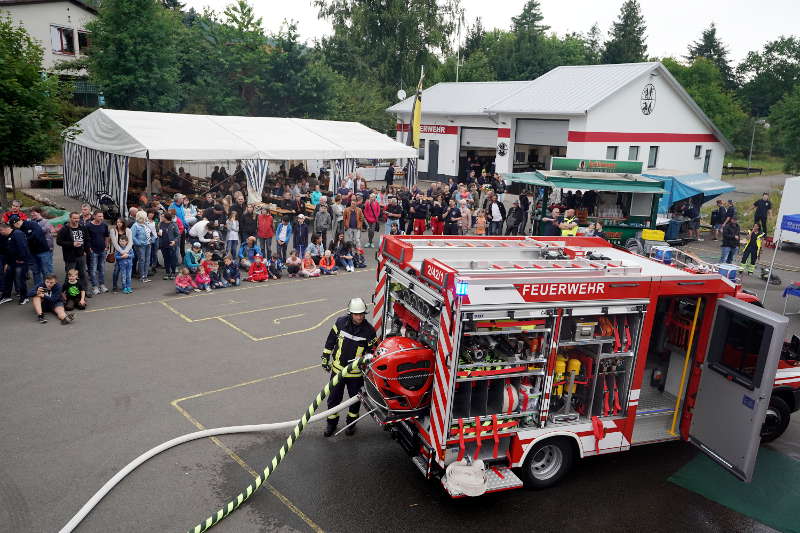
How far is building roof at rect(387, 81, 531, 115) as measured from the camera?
37156 millimetres

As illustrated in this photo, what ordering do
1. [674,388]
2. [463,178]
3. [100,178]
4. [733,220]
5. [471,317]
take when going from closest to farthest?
1. [471,317]
2. [674,388]
3. [733,220]
4. [100,178]
5. [463,178]

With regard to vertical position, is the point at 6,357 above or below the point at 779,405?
below

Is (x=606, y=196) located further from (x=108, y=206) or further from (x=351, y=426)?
(x=108, y=206)

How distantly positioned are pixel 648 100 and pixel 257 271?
26.2m

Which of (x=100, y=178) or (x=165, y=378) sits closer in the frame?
(x=165, y=378)

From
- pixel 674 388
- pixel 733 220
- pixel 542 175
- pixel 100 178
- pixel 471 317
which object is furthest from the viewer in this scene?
Answer: pixel 100 178

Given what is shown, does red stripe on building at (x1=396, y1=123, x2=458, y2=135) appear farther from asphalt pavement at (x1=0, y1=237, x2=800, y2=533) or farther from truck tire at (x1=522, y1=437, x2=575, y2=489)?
truck tire at (x1=522, y1=437, x2=575, y2=489)

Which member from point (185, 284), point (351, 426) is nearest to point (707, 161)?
point (185, 284)

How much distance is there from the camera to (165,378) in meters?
9.96

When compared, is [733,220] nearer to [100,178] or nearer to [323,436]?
[323,436]

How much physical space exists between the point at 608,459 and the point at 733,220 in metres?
13.8

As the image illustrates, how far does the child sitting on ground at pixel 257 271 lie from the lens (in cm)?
1611

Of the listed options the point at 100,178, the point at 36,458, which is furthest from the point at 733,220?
the point at 100,178

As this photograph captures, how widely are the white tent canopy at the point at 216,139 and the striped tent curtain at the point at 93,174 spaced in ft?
1.79
